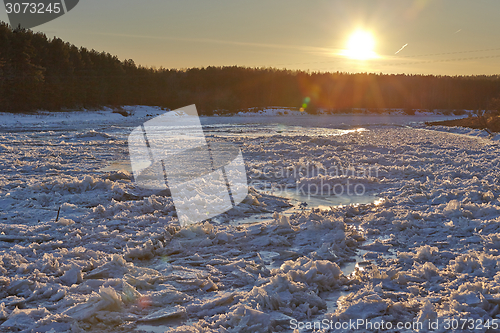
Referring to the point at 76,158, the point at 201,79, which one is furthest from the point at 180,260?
the point at 201,79

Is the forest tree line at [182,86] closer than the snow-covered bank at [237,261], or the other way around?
the snow-covered bank at [237,261]

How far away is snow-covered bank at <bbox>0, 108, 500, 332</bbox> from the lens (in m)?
3.59

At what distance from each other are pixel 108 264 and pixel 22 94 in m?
51.1

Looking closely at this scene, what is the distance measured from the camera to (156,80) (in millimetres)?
79312

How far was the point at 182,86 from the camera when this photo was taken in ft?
294

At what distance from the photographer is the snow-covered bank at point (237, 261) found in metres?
3.59

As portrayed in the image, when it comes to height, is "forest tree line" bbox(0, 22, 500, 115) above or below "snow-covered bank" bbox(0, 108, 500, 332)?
above

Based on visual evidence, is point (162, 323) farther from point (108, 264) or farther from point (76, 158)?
point (76, 158)

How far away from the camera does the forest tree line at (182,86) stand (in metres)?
47.0

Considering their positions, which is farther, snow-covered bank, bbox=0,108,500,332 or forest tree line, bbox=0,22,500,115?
forest tree line, bbox=0,22,500,115

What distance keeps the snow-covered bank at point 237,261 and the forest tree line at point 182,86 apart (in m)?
37.2

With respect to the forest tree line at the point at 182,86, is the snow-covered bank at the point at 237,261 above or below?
below

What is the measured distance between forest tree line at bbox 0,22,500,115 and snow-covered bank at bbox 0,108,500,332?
1465 inches

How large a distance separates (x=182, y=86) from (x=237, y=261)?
88.9m
